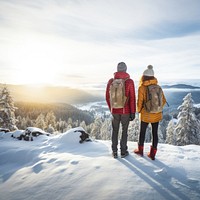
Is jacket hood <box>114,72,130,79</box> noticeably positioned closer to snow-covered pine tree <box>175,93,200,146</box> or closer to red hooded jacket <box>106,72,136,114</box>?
red hooded jacket <box>106,72,136,114</box>

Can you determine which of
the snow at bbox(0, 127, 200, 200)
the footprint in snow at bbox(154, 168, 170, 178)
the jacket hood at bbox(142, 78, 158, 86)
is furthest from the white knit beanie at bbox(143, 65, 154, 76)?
the footprint in snow at bbox(154, 168, 170, 178)

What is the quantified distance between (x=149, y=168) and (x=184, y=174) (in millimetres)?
819

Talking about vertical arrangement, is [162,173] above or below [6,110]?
above

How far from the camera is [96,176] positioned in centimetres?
432

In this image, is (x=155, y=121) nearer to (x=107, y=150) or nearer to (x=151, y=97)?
(x=151, y=97)

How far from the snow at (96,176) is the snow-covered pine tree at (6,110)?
19950 millimetres

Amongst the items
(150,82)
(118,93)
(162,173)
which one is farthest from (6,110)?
(162,173)

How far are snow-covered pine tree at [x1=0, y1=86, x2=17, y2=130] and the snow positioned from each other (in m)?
19.9

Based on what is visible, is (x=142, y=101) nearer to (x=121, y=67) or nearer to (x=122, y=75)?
(x=122, y=75)

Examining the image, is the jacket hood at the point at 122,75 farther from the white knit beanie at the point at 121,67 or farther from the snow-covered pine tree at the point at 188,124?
the snow-covered pine tree at the point at 188,124

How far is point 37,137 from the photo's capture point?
889cm

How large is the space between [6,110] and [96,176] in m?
23.9

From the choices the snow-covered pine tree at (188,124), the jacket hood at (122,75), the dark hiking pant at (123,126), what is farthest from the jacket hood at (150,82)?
the snow-covered pine tree at (188,124)

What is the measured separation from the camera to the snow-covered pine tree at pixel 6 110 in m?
24.6
